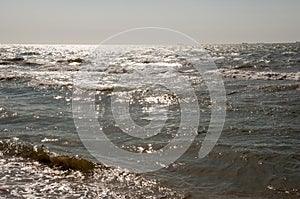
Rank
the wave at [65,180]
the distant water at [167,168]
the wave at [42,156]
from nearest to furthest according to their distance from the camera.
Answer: the wave at [65,180], the distant water at [167,168], the wave at [42,156]

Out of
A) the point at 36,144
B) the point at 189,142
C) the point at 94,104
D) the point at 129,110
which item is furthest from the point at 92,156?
the point at 94,104

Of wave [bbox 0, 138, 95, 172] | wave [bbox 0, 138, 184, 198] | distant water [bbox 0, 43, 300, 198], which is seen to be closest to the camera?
wave [bbox 0, 138, 184, 198]

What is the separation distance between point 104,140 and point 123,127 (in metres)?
1.54

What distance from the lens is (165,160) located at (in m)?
7.64

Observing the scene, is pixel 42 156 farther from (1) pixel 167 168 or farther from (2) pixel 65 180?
(1) pixel 167 168

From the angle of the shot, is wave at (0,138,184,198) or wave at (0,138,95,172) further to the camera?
wave at (0,138,95,172)

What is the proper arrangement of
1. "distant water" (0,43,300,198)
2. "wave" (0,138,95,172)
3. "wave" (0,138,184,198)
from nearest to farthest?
"wave" (0,138,184,198) < "distant water" (0,43,300,198) < "wave" (0,138,95,172)

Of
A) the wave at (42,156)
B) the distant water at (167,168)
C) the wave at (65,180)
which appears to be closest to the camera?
the wave at (65,180)

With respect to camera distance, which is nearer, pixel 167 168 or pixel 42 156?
pixel 167 168

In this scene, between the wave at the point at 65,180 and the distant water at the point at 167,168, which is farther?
the distant water at the point at 167,168

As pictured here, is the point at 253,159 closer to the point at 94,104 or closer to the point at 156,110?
the point at 156,110

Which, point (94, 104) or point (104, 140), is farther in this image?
point (94, 104)

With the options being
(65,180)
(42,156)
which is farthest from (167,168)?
(42,156)

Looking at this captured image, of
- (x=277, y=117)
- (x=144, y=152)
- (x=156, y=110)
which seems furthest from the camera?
(x=156, y=110)
